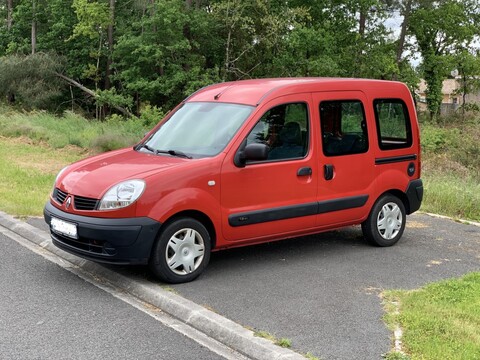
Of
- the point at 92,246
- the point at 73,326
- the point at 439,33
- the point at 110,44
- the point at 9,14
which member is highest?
the point at 9,14

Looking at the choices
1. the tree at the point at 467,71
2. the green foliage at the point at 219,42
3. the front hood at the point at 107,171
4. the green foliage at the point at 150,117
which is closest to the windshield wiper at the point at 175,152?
the front hood at the point at 107,171

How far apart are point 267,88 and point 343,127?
1103mm

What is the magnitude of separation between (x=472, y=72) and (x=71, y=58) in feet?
100

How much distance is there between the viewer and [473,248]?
7.50 meters

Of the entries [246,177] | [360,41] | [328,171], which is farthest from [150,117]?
[246,177]

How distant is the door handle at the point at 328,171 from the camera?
21.8 ft

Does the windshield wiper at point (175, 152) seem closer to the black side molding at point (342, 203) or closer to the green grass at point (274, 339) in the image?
the black side molding at point (342, 203)

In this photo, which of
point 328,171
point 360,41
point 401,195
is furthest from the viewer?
point 360,41

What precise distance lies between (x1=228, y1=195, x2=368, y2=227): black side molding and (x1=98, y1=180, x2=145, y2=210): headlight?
1.03m

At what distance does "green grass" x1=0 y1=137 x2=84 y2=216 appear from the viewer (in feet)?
30.0

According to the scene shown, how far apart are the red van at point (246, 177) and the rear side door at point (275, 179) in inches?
0.4

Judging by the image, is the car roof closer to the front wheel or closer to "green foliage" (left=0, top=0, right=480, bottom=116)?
the front wheel

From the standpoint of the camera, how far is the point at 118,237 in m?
5.37

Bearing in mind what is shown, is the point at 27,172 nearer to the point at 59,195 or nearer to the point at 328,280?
the point at 59,195
